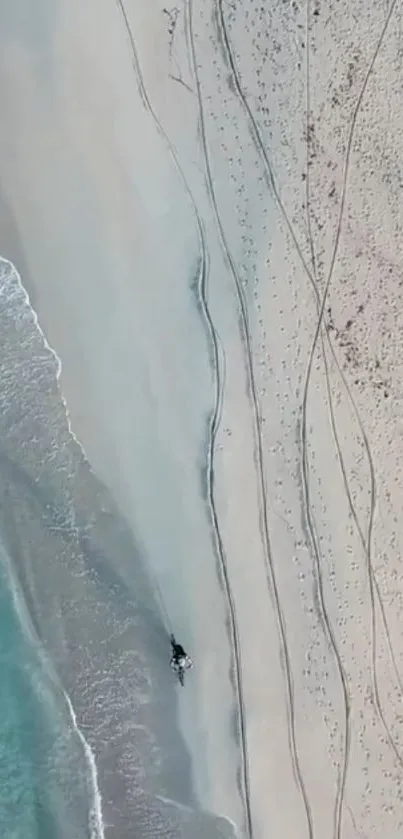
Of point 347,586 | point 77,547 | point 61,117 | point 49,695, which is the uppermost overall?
point 61,117

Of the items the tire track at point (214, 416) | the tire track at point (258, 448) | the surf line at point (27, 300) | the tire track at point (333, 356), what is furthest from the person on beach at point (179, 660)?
the surf line at point (27, 300)

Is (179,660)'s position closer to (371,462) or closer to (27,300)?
(371,462)

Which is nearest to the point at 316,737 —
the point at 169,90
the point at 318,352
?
the point at 318,352

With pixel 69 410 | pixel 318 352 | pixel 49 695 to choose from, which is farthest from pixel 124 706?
pixel 318 352

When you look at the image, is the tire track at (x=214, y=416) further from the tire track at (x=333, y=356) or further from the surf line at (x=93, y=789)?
the surf line at (x=93, y=789)

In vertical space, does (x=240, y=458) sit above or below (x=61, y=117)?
below

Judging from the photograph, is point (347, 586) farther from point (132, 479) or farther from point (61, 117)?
point (61, 117)
